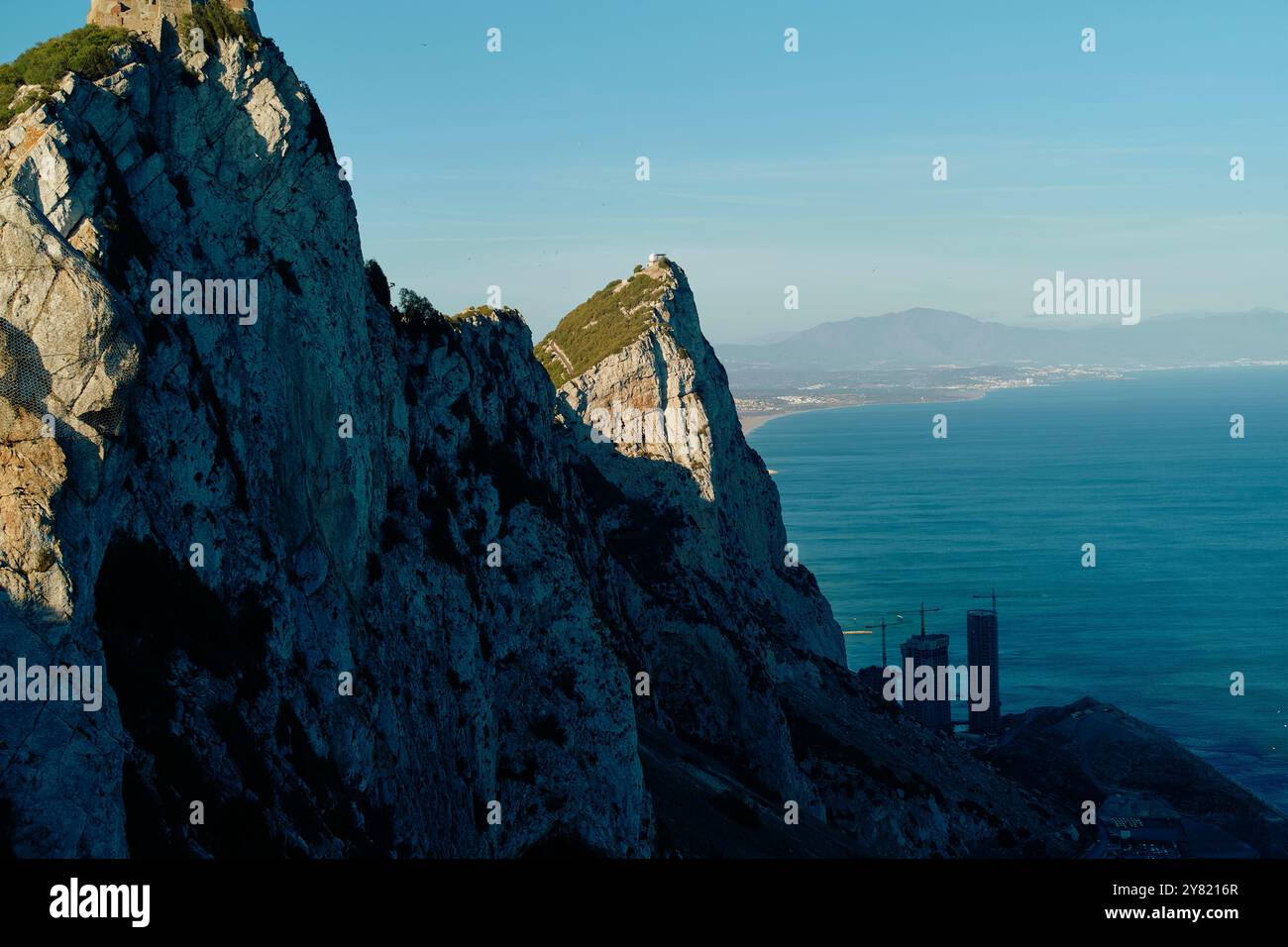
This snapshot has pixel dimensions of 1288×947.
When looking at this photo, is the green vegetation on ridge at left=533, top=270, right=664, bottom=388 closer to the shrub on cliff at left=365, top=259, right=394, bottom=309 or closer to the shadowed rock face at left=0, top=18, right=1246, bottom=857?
the shadowed rock face at left=0, top=18, right=1246, bottom=857

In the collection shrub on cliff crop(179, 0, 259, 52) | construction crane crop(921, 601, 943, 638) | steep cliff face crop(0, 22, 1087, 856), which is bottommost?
construction crane crop(921, 601, 943, 638)

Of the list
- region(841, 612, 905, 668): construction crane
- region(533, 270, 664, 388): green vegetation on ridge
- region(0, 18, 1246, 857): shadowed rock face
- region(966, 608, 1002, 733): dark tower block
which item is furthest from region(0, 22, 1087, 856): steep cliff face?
region(841, 612, 905, 668): construction crane

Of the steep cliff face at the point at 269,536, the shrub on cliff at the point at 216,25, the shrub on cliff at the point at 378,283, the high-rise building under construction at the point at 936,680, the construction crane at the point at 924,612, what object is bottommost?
the high-rise building under construction at the point at 936,680

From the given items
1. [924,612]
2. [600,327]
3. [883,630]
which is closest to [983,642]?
[883,630]

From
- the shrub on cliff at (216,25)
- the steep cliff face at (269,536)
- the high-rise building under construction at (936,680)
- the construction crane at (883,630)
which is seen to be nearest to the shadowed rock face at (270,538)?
the steep cliff face at (269,536)

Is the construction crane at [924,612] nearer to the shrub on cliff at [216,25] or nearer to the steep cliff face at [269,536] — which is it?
the steep cliff face at [269,536]

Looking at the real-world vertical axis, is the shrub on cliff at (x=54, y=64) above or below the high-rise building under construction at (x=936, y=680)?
above

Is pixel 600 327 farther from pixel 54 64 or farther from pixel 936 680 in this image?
pixel 54 64

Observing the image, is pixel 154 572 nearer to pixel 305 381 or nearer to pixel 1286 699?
pixel 305 381
